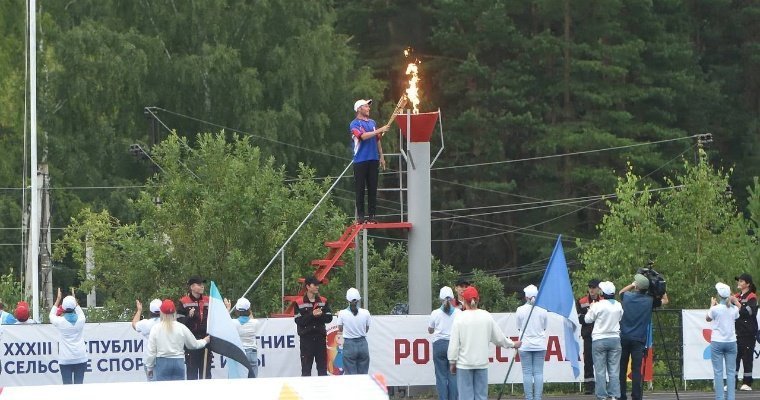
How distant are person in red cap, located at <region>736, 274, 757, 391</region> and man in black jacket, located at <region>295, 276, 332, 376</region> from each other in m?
6.97

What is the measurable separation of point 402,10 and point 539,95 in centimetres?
751

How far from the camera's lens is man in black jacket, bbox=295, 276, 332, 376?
23250 mm

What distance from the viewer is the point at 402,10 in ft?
221

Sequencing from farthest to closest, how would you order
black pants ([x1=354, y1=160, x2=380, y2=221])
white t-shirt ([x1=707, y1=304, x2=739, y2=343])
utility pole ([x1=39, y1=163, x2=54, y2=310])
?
utility pole ([x1=39, y1=163, x2=54, y2=310]) < black pants ([x1=354, y1=160, x2=380, y2=221]) < white t-shirt ([x1=707, y1=304, x2=739, y2=343])

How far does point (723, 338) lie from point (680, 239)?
971 inches

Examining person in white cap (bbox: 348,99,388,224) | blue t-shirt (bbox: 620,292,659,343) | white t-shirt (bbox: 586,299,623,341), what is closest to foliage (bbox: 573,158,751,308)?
person in white cap (bbox: 348,99,388,224)

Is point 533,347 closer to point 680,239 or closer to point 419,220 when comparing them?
point 419,220

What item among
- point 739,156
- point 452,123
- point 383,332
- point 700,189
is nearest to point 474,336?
point 383,332

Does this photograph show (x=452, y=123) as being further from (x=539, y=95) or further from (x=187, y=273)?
(x=187, y=273)

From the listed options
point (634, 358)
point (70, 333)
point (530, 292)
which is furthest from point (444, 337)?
point (70, 333)

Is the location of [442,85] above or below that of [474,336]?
above

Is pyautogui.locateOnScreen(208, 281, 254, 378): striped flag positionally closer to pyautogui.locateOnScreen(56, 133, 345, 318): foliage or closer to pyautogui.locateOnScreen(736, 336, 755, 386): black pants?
pyautogui.locateOnScreen(736, 336, 755, 386): black pants

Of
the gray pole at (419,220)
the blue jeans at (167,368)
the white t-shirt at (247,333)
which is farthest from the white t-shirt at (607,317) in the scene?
the gray pole at (419,220)

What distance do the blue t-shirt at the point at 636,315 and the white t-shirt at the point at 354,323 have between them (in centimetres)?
389
